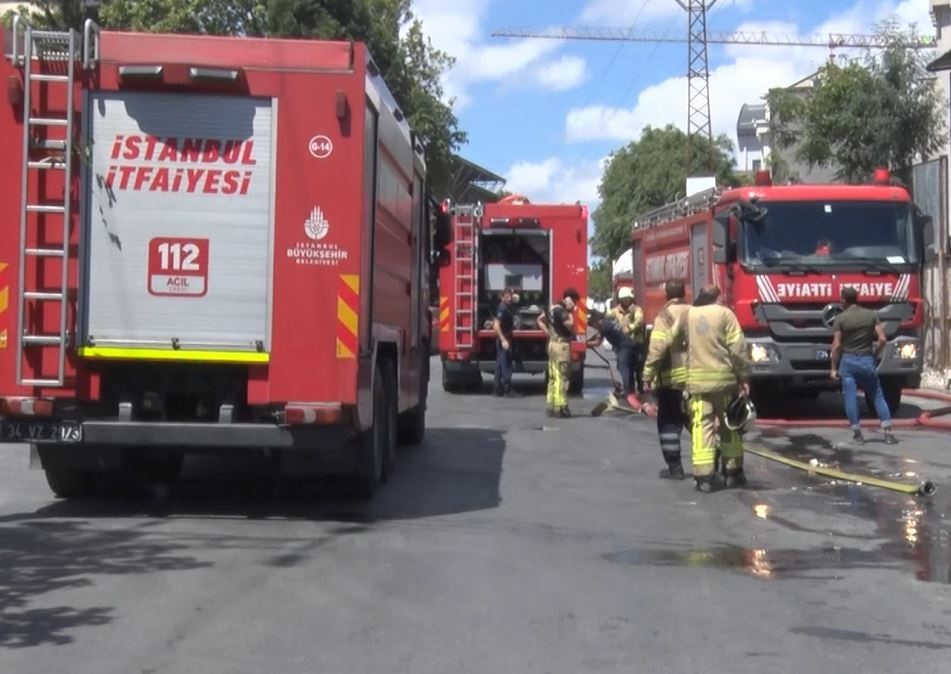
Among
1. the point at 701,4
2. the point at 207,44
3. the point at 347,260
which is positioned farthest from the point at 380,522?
the point at 701,4

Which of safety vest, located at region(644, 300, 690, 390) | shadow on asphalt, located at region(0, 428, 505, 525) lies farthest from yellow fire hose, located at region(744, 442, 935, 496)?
shadow on asphalt, located at region(0, 428, 505, 525)

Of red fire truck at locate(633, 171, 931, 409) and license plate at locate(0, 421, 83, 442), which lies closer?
license plate at locate(0, 421, 83, 442)

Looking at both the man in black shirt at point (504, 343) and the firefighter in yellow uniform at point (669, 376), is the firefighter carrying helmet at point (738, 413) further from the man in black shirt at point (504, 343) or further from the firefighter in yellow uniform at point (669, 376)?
the man in black shirt at point (504, 343)

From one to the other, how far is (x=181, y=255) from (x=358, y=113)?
151 centimetres

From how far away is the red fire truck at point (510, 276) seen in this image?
2366 centimetres

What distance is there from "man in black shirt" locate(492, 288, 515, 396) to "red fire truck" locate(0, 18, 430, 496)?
12.8 metres

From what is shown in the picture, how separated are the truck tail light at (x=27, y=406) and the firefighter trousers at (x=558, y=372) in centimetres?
1038

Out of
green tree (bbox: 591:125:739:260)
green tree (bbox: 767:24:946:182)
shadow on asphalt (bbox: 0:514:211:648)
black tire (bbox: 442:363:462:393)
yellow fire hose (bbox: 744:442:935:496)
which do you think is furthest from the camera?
green tree (bbox: 591:125:739:260)

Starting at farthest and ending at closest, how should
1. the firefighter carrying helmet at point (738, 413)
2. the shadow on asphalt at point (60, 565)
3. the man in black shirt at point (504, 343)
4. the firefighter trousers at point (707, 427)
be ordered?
the man in black shirt at point (504, 343)
the firefighter carrying helmet at point (738, 413)
the firefighter trousers at point (707, 427)
the shadow on asphalt at point (60, 565)

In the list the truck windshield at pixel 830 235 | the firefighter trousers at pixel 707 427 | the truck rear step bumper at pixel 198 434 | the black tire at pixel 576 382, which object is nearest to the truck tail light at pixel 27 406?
the truck rear step bumper at pixel 198 434

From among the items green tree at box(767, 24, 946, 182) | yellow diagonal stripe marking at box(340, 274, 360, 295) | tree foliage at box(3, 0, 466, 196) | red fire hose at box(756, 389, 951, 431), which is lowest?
red fire hose at box(756, 389, 951, 431)

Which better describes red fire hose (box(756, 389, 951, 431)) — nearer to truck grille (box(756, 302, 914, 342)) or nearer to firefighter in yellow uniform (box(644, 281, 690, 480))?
truck grille (box(756, 302, 914, 342))

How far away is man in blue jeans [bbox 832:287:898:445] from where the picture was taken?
15.3 metres

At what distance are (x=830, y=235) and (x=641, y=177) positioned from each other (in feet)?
183
